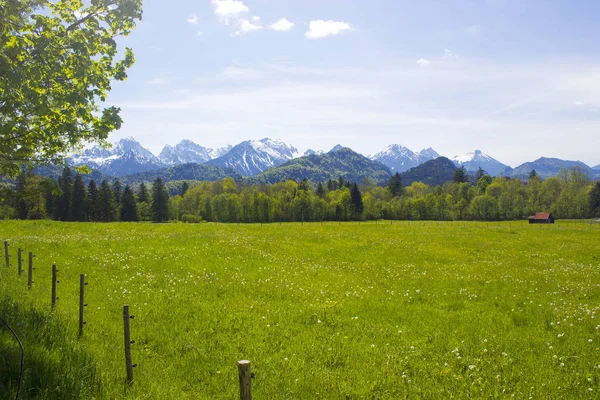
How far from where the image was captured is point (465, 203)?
515 feet

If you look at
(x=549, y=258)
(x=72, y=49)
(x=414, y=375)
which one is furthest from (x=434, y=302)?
(x=549, y=258)

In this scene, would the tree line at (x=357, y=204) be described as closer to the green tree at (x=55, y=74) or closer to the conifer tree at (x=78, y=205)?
the conifer tree at (x=78, y=205)

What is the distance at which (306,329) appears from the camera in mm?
13438

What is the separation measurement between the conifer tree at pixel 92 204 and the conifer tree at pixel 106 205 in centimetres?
84

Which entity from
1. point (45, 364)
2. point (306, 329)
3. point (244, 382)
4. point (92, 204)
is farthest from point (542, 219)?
point (92, 204)

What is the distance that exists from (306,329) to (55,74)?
446 inches

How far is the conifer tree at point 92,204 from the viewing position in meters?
111

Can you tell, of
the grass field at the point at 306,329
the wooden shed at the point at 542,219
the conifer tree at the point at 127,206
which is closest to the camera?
the grass field at the point at 306,329

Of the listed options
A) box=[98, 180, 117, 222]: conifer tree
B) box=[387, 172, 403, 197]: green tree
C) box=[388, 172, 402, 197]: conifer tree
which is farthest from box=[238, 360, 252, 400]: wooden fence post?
box=[388, 172, 402, 197]: conifer tree

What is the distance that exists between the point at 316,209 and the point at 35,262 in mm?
129608

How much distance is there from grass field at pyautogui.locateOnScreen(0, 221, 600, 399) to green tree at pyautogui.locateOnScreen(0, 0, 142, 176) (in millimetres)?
5166

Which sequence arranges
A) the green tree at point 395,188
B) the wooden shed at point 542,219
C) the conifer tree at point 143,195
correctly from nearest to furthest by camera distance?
the wooden shed at point 542,219 < the conifer tree at point 143,195 < the green tree at point 395,188

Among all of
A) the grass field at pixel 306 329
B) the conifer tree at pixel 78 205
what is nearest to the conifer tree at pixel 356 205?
the conifer tree at pixel 78 205

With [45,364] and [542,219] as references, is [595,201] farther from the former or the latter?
[45,364]
